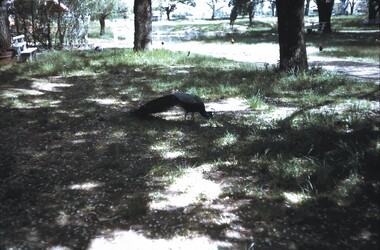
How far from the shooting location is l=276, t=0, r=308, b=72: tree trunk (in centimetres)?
1062

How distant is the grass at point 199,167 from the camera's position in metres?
3.66

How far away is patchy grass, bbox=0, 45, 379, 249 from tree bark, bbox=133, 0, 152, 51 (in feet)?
25.3

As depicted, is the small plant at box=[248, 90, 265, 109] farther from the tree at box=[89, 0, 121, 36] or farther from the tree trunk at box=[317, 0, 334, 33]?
the tree trunk at box=[317, 0, 334, 33]

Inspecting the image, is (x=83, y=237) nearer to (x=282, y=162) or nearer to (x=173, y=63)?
(x=282, y=162)

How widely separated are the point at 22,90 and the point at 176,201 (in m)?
7.24

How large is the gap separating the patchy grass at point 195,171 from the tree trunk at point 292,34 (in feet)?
6.82

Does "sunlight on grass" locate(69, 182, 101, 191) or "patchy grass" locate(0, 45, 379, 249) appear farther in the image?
"sunlight on grass" locate(69, 182, 101, 191)

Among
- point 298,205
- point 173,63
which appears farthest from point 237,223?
point 173,63

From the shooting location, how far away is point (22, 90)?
974cm

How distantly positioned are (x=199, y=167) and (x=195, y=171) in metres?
0.14

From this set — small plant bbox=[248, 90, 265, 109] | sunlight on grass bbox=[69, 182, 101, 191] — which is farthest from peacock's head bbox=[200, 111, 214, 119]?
sunlight on grass bbox=[69, 182, 101, 191]

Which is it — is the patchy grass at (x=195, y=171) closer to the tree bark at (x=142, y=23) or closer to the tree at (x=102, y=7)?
the tree bark at (x=142, y=23)

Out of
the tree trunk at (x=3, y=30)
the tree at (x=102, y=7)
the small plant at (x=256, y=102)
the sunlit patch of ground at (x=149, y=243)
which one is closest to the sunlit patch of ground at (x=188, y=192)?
the sunlit patch of ground at (x=149, y=243)

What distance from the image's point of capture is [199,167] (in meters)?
5.04
